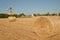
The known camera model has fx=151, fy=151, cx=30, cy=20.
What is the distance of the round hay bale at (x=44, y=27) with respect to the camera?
5144 millimetres

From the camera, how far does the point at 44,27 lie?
573 cm

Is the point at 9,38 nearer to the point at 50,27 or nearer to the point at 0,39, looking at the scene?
the point at 0,39

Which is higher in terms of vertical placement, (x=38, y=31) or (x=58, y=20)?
(x=58, y=20)

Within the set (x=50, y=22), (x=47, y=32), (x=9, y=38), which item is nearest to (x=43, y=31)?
(x=47, y=32)

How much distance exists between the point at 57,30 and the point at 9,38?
1574 millimetres

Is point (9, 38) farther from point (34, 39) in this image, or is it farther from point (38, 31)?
point (38, 31)

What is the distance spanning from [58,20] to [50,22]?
0.91 feet

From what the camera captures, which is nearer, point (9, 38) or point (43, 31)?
point (9, 38)

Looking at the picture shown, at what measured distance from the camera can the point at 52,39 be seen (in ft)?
16.2

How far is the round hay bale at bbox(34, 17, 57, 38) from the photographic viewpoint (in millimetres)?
5144

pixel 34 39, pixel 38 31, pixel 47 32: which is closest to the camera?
pixel 34 39

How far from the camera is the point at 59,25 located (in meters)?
4.97

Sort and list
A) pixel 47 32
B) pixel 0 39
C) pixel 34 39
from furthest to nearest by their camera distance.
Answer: pixel 47 32 → pixel 34 39 → pixel 0 39

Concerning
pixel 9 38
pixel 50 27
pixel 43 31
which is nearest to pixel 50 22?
pixel 50 27
